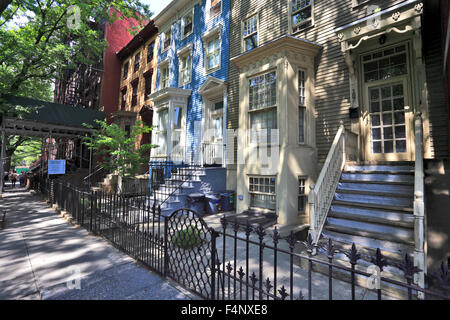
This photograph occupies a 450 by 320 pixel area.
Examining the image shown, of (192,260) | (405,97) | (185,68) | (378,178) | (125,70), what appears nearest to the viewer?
(192,260)

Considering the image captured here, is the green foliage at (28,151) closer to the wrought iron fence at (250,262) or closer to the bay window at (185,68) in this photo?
the bay window at (185,68)

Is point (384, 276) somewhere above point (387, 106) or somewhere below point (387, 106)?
below

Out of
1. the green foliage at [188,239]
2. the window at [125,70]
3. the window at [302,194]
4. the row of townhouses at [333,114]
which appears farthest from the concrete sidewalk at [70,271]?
the window at [125,70]

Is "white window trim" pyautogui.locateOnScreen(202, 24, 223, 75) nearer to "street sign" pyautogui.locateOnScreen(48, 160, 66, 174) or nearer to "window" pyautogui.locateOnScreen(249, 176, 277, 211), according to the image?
"window" pyautogui.locateOnScreen(249, 176, 277, 211)

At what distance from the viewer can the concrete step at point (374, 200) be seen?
485cm

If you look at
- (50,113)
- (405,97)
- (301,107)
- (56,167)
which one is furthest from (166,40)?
(405,97)

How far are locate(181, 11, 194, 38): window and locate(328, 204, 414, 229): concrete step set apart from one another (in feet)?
44.7

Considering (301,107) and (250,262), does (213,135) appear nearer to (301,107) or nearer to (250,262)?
(301,107)

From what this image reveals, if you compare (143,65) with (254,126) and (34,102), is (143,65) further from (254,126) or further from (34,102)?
(254,126)

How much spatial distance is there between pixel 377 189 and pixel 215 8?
486 inches

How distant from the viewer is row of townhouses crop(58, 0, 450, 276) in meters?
5.06

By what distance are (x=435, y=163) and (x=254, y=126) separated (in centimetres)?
515

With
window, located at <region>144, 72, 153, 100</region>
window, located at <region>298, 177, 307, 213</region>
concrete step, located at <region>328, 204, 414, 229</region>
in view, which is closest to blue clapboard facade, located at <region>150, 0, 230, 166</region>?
window, located at <region>144, 72, 153, 100</region>

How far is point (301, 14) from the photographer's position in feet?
30.2
